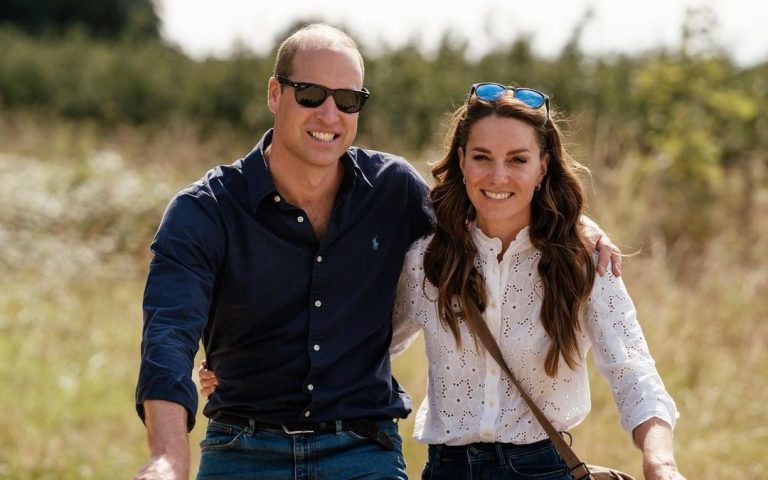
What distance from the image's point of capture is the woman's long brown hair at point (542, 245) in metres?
3.94

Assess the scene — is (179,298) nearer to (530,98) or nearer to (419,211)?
(419,211)

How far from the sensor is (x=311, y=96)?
4.15 m

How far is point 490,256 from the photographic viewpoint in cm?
411

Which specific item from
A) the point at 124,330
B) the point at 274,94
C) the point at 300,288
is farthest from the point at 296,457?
the point at 124,330

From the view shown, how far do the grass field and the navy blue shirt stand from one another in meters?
2.71

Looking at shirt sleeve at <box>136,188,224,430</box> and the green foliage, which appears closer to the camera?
shirt sleeve at <box>136,188,224,430</box>

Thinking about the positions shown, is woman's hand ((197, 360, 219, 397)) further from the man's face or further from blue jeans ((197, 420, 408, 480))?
the man's face

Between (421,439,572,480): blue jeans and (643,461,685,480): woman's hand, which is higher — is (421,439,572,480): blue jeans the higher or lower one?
the higher one

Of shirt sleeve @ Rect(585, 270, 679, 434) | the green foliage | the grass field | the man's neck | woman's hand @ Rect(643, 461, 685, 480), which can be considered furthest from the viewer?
the green foliage

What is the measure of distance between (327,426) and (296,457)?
16 cm

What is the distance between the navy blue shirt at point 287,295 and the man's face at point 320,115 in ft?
0.52

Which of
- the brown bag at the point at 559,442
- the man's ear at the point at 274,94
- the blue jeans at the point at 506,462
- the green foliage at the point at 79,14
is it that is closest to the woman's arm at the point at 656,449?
the brown bag at the point at 559,442

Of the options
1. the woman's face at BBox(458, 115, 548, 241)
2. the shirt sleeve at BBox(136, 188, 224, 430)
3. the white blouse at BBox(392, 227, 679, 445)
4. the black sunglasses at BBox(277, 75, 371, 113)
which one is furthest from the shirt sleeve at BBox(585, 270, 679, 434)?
the shirt sleeve at BBox(136, 188, 224, 430)

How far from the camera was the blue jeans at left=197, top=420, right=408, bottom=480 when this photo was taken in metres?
4.01
